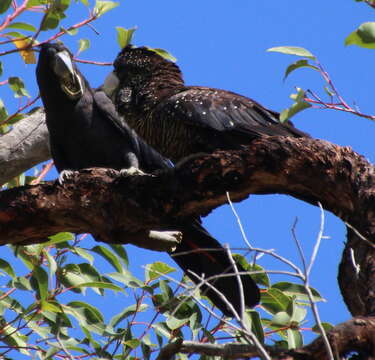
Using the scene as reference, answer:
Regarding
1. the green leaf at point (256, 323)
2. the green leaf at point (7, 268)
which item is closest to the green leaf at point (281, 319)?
the green leaf at point (256, 323)

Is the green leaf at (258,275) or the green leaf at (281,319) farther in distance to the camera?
the green leaf at (258,275)

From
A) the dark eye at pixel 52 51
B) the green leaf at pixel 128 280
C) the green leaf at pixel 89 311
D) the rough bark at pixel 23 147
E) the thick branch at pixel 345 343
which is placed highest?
the dark eye at pixel 52 51

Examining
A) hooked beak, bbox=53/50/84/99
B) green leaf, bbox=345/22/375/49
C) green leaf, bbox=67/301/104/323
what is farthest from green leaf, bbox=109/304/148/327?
green leaf, bbox=345/22/375/49

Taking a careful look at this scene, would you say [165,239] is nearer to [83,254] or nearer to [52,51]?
[83,254]

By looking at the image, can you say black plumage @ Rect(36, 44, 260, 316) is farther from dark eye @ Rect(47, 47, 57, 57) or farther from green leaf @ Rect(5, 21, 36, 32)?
green leaf @ Rect(5, 21, 36, 32)

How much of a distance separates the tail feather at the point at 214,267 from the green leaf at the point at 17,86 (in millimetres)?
1174

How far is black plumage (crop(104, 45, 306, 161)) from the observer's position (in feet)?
10.8

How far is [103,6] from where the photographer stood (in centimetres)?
345

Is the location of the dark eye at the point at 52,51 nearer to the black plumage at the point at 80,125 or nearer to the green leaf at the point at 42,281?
the black plumage at the point at 80,125

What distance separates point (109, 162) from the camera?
3803 millimetres

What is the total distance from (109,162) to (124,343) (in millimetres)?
1081

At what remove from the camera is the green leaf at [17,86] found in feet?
12.1

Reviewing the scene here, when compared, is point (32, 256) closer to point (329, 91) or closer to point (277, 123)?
point (277, 123)

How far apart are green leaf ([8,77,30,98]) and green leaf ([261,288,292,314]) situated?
62.8 inches
